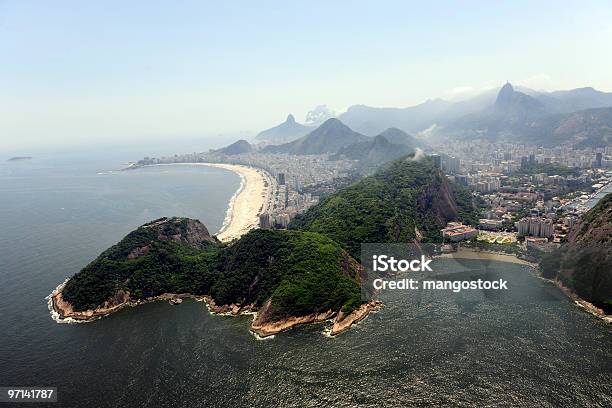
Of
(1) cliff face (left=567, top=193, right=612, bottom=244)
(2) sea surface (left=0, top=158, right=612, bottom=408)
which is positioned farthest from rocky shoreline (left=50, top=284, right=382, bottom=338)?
(1) cliff face (left=567, top=193, right=612, bottom=244)

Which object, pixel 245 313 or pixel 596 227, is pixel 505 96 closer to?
pixel 596 227

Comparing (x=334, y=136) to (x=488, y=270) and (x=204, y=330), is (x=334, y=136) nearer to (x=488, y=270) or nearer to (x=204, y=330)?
(x=488, y=270)

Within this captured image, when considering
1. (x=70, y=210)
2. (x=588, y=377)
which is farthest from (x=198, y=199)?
(x=588, y=377)

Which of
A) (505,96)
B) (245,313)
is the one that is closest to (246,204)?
(245,313)

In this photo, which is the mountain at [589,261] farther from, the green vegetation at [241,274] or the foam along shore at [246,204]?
the foam along shore at [246,204]

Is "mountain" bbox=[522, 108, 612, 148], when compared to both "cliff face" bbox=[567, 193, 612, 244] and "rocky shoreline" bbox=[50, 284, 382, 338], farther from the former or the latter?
"rocky shoreline" bbox=[50, 284, 382, 338]

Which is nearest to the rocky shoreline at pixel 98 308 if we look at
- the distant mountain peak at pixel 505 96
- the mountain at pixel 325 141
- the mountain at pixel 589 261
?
the mountain at pixel 589 261

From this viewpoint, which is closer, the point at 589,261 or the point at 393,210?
the point at 589,261
